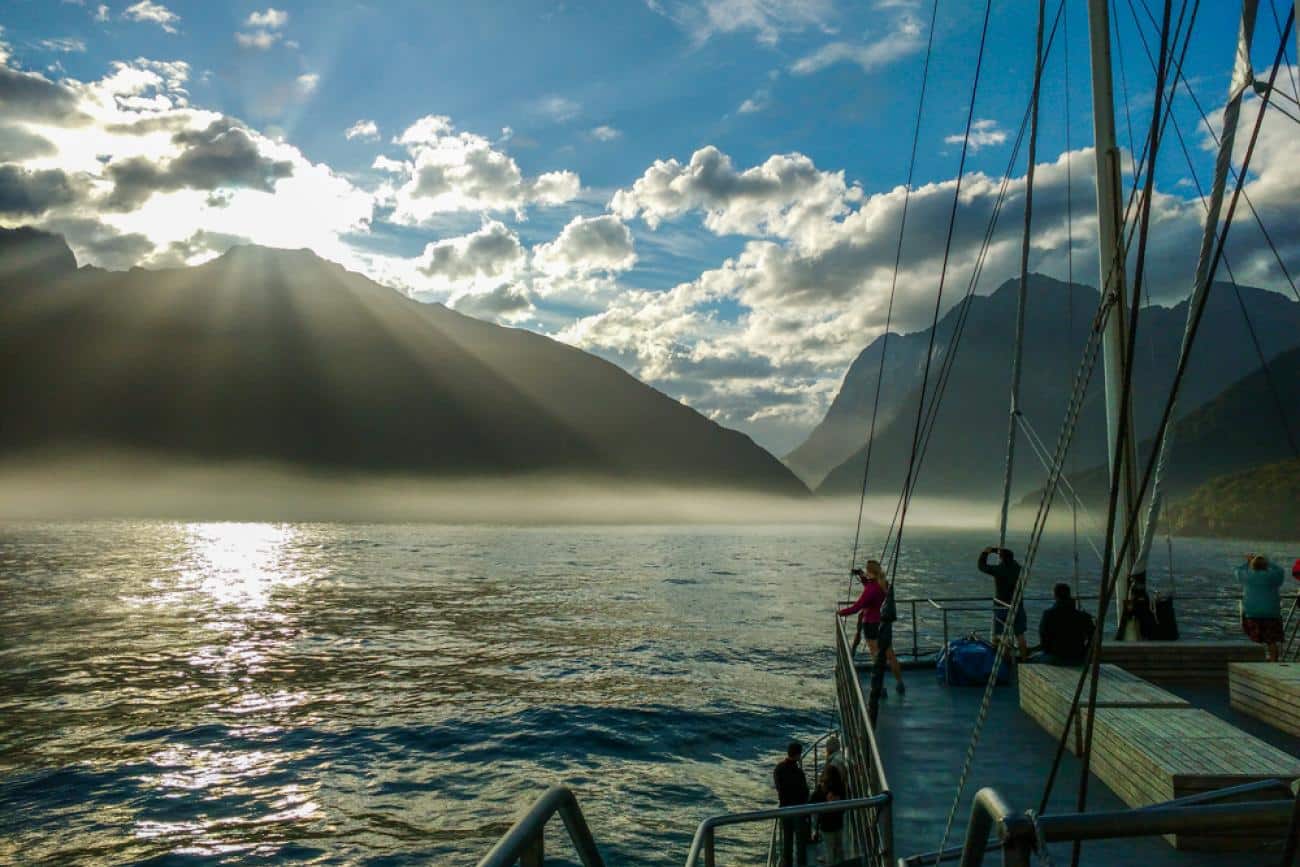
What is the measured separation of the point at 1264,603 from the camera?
43.8 ft

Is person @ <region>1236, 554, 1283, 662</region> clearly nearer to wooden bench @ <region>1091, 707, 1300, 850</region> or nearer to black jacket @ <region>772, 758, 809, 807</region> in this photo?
wooden bench @ <region>1091, 707, 1300, 850</region>

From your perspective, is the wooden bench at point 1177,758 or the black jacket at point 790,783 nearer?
the wooden bench at point 1177,758

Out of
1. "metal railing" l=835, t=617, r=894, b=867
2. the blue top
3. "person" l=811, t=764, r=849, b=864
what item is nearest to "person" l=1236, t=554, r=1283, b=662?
the blue top

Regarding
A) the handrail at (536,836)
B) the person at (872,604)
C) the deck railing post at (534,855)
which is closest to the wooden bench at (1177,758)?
the person at (872,604)

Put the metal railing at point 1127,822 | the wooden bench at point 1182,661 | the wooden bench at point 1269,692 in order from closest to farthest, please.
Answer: the metal railing at point 1127,822, the wooden bench at point 1269,692, the wooden bench at point 1182,661

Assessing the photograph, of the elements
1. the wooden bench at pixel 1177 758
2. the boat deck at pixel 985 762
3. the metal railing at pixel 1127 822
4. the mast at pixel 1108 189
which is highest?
the mast at pixel 1108 189

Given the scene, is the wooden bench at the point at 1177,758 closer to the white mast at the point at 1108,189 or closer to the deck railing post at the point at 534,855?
A: the white mast at the point at 1108,189

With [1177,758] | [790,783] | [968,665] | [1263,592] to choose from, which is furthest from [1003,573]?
[1177,758]

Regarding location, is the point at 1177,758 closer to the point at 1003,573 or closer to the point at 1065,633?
the point at 1065,633

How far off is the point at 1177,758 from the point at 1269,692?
157 inches

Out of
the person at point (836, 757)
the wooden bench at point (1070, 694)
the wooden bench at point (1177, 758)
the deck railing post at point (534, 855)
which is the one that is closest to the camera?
the deck railing post at point (534, 855)

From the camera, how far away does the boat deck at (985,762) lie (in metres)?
7.16

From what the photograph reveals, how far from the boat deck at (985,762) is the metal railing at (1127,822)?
12.9ft

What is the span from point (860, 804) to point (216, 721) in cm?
2386
